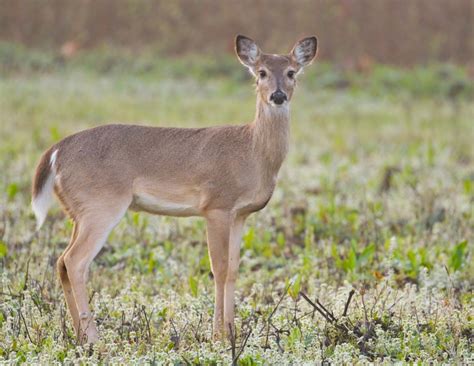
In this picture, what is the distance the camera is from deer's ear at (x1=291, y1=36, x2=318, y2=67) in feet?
21.8

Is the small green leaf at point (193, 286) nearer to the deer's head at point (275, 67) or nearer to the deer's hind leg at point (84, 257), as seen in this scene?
the deer's hind leg at point (84, 257)

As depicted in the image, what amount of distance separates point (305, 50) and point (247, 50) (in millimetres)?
421

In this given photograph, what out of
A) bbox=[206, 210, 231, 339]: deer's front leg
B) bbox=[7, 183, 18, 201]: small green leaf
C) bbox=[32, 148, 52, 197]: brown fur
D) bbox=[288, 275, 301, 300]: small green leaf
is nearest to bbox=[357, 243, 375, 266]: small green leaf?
bbox=[288, 275, 301, 300]: small green leaf

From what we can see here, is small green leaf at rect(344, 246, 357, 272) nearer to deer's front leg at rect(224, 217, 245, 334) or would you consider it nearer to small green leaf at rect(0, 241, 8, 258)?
deer's front leg at rect(224, 217, 245, 334)

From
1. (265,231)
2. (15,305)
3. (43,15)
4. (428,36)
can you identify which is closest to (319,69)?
(428,36)

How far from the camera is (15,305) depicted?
609 centimetres

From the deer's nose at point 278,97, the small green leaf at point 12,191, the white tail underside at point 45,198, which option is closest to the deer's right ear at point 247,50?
the deer's nose at point 278,97

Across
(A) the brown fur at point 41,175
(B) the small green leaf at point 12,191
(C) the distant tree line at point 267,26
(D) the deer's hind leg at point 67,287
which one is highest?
(C) the distant tree line at point 267,26

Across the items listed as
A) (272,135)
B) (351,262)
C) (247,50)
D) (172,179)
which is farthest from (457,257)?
(172,179)

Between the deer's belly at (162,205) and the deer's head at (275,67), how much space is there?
867 mm

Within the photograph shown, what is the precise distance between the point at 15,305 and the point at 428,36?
1598 cm

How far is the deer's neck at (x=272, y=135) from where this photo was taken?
6281mm

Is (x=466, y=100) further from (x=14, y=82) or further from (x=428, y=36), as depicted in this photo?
(x=14, y=82)

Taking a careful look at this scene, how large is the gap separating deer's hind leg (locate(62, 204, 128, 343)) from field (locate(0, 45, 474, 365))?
0.14 metres
